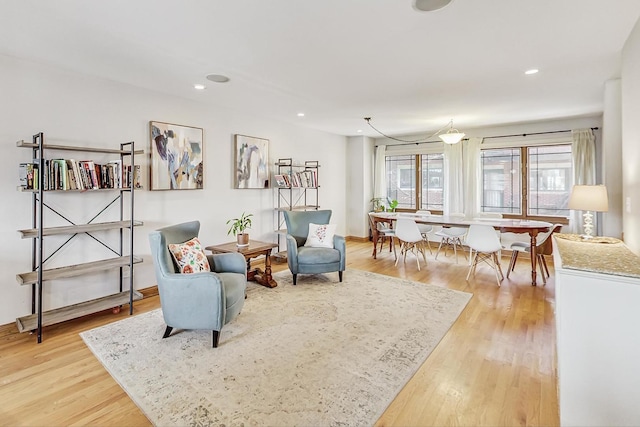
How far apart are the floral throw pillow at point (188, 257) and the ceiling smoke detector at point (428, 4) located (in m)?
2.71

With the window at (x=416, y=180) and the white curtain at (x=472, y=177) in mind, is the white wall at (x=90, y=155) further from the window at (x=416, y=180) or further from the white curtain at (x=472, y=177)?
the white curtain at (x=472, y=177)

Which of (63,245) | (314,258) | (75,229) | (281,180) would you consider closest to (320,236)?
(314,258)

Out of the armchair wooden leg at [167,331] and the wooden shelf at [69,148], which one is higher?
the wooden shelf at [69,148]

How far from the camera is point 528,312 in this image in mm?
3424

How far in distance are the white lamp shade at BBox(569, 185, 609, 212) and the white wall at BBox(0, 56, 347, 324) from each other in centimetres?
422

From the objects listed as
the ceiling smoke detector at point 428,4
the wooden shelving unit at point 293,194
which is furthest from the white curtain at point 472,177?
the ceiling smoke detector at point 428,4

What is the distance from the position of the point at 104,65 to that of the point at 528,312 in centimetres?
500

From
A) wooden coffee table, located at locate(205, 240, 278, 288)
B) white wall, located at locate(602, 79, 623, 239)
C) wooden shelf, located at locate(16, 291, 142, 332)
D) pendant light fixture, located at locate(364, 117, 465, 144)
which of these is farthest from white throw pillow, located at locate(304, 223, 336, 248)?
white wall, located at locate(602, 79, 623, 239)

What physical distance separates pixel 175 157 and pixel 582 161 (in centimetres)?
631

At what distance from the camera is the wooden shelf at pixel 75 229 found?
2.83m

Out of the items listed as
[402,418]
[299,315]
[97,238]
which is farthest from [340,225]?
[402,418]

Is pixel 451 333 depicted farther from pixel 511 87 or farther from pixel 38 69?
pixel 38 69

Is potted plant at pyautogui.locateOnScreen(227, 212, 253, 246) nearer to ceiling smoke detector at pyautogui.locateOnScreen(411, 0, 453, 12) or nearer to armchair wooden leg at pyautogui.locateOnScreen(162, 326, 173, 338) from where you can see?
armchair wooden leg at pyautogui.locateOnScreen(162, 326, 173, 338)

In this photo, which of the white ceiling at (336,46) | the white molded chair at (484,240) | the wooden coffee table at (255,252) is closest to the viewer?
the white ceiling at (336,46)
